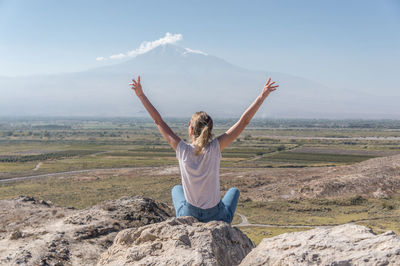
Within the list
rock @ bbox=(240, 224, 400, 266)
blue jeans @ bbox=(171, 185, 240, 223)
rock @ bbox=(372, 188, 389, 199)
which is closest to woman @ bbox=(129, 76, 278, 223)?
blue jeans @ bbox=(171, 185, 240, 223)

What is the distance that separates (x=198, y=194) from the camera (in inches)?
195

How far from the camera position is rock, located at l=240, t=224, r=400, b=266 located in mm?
3674

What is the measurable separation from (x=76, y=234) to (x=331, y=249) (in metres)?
8.82

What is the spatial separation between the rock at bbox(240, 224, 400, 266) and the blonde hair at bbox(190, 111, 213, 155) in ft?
4.60

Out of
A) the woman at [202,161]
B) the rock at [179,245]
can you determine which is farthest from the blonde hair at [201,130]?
the rock at [179,245]

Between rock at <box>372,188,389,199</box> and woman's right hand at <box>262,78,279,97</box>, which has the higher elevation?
woman's right hand at <box>262,78,279,97</box>

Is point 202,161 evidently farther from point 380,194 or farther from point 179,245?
point 380,194

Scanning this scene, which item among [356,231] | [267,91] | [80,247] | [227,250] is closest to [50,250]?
[80,247]

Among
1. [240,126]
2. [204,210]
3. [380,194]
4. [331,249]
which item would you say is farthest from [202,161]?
[380,194]

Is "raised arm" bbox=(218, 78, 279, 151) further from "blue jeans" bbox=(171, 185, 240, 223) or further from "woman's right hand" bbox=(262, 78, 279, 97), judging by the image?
"blue jeans" bbox=(171, 185, 240, 223)

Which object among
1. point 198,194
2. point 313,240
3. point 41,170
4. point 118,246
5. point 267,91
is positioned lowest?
point 41,170

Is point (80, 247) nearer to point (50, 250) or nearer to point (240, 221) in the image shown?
point (50, 250)

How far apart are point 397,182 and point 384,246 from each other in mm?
51204

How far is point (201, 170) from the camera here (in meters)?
4.80
